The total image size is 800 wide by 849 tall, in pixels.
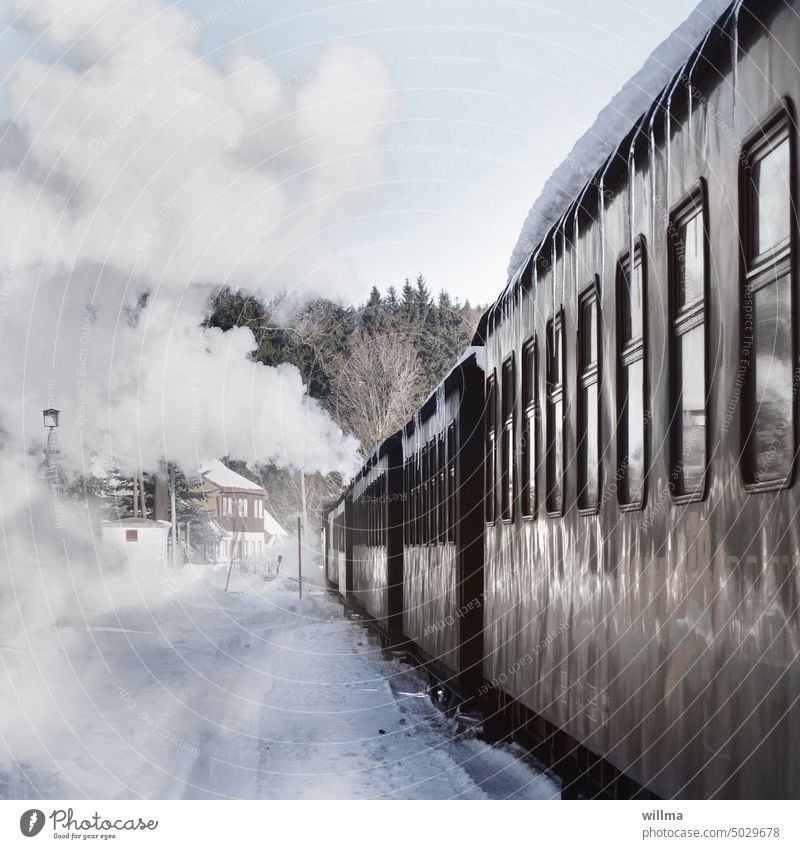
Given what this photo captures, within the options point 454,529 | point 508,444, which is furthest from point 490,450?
point 454,529

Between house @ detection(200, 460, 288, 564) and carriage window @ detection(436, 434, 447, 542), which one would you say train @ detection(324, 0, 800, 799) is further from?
house @ detection(200, 460, 288, 564)

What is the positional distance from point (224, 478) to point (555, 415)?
53.2 metres

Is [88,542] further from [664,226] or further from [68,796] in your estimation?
[664,226]

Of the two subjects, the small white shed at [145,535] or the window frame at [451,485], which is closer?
the window frame at [451,485]

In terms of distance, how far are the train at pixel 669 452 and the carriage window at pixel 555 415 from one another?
0.08 ft

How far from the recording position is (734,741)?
12.9ft

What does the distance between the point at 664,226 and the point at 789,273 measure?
55.3 inches

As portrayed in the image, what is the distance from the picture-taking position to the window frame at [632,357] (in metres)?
5.01

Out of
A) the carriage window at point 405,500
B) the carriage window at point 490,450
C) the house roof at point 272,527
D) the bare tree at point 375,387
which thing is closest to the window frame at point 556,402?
the carriage window at point 490,450

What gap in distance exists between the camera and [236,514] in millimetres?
61188

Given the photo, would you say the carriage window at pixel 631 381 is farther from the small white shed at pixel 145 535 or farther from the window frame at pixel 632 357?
the small white shed at pixel 145 535

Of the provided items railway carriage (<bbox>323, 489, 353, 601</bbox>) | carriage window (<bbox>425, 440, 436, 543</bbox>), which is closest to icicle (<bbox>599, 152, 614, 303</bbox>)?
carriage window (<bbox>425, 440, 436, 543</bbox>)

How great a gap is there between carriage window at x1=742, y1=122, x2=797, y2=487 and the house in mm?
52335
